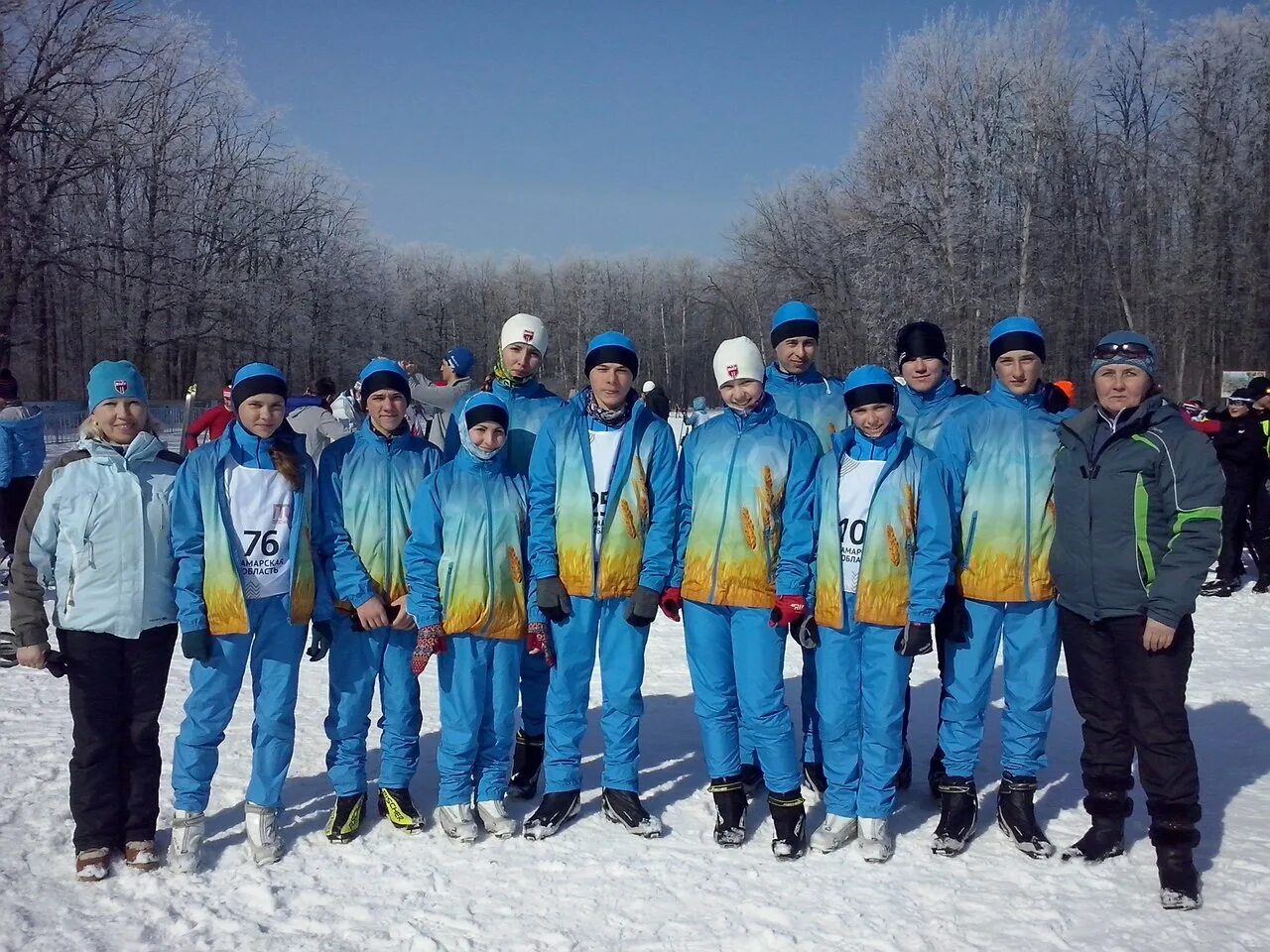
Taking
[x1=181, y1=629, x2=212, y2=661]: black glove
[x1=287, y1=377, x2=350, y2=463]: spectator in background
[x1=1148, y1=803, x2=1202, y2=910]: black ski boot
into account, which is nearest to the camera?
[x1=1148, y1=803, x2=1202, y2=910]: black ski boot

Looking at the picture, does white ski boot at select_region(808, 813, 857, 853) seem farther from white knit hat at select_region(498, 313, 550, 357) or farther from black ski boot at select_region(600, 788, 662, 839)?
white knit hat at select_region(498, 313, 550, 357)

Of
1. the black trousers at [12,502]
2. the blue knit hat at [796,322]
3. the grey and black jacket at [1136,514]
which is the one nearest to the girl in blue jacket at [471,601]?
the blue knit hat at [796,322]

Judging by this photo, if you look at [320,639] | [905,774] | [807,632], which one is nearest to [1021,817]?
[905,774]

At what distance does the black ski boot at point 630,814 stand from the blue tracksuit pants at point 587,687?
4 centimetres

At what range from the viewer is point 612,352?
14.1ft

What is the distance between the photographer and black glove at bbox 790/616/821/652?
405 centimetres

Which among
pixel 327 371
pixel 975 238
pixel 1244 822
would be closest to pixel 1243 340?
pixel 975 238

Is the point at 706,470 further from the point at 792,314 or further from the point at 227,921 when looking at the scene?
the point at 227,921

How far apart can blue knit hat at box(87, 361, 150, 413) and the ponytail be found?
556 mm

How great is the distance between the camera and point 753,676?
4.07m

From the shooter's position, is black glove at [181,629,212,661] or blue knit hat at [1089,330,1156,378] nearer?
black glove at [181,629,212,661]

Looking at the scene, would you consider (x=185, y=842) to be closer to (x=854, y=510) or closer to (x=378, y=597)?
(x=378, y=597)

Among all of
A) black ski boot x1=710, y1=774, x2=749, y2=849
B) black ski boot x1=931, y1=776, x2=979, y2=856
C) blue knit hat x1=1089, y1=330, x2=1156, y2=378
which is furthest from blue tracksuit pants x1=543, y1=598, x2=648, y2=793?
blue knit hat x1=1089, y1=330, x2=1156, y2=378

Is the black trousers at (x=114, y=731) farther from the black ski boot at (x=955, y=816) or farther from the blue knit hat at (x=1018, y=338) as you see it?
the blue knit hat at (x=1018, y=338)
